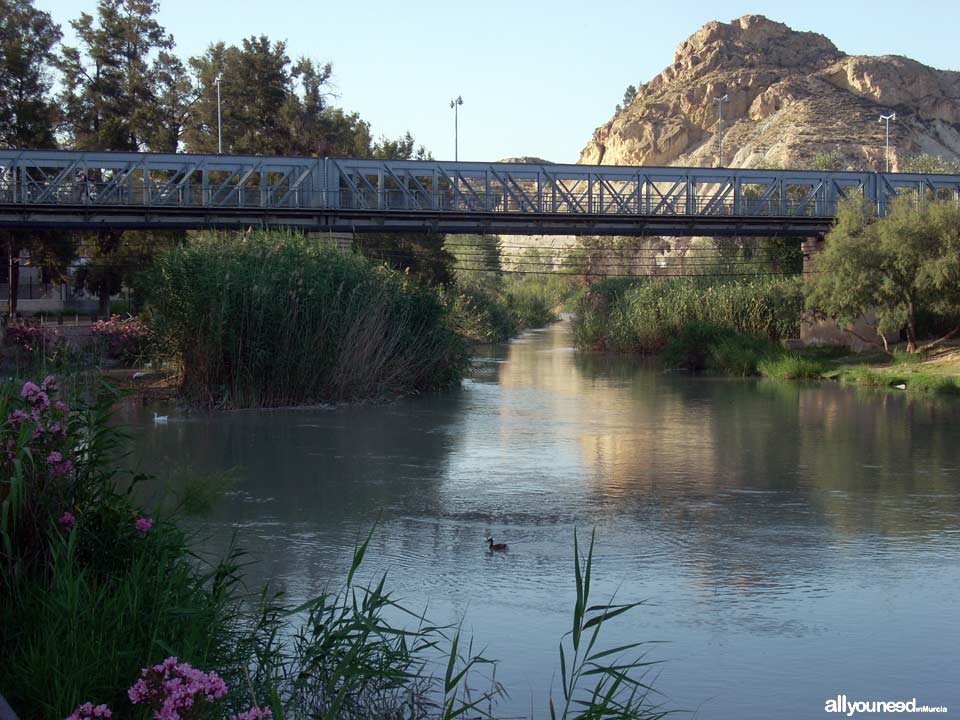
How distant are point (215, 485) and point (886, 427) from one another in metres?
16.9

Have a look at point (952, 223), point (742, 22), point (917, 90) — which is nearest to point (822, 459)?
point (952, 223)

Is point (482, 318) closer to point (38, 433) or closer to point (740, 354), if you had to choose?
point (740, 354)

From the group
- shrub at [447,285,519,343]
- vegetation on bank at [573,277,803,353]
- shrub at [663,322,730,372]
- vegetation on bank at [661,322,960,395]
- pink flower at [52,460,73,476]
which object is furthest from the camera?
shrub at [447,285,519,343]

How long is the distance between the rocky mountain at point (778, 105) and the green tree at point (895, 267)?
242 ft

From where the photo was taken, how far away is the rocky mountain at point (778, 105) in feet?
378

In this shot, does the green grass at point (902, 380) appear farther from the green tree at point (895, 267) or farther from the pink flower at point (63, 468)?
the pink flower at point (63, 468)

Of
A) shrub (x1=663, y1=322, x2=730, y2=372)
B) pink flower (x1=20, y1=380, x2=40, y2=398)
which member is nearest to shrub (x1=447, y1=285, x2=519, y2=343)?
shrub (x1=663, y1=322, x2=730, y2=372)

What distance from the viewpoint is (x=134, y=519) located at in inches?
314

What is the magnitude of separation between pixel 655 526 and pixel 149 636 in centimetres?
713

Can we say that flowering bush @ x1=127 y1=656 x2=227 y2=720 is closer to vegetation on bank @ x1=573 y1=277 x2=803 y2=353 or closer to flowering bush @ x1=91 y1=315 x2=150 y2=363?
flowering bush @ x1=91 y1=315 x2=150 y2=363

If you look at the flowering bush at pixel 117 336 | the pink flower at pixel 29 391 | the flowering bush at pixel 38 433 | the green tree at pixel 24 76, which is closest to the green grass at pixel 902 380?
the flowering bush at pixel 117 336

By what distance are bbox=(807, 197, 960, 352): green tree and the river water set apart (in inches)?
372

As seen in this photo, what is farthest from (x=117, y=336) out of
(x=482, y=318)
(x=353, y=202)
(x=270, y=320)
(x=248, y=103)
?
(x=248, y=103)

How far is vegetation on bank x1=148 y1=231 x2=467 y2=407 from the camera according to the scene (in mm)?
23562
